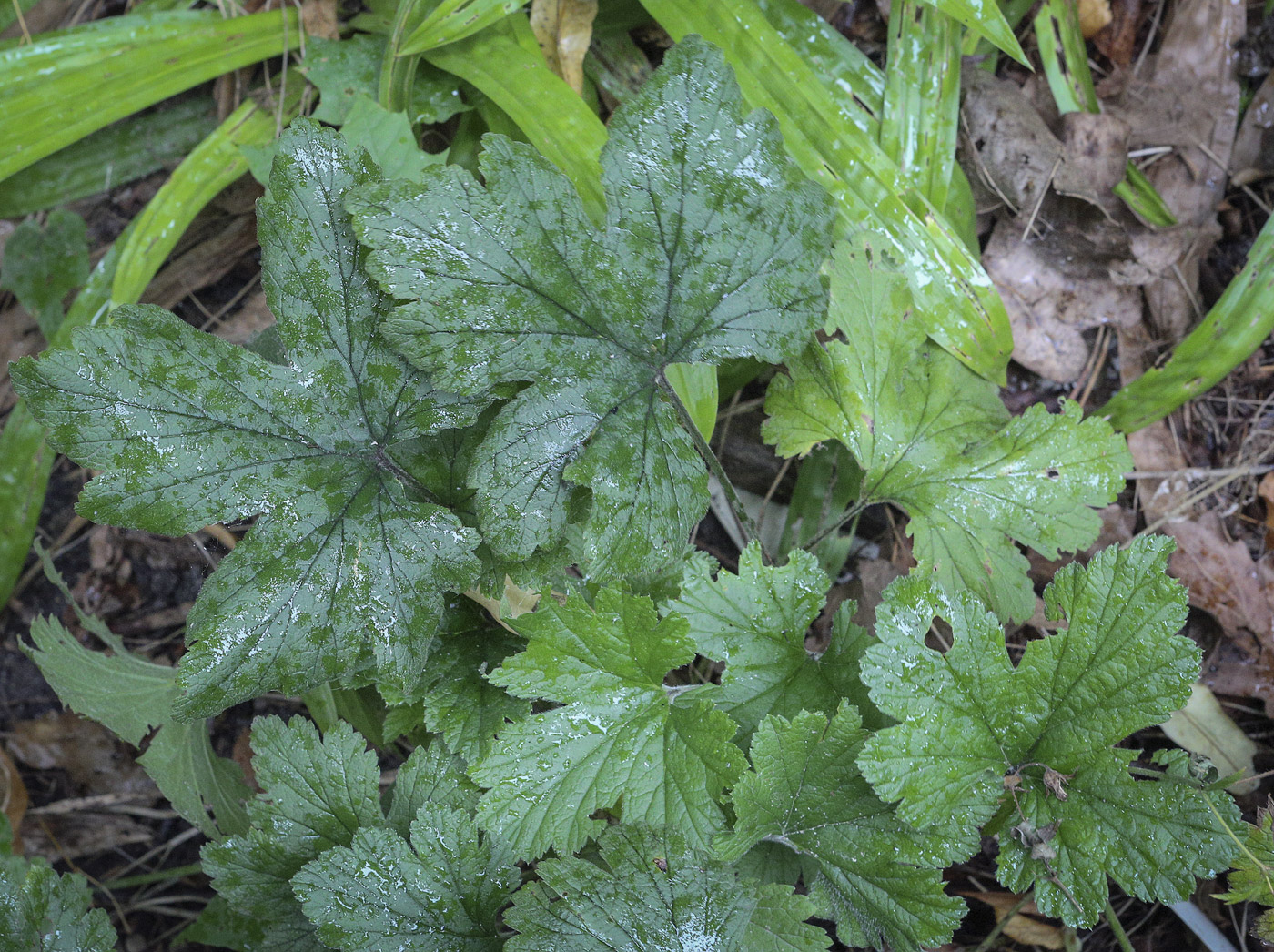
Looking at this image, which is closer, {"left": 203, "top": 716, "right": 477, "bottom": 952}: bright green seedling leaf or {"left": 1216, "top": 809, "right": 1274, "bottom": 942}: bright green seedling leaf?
{"left": 1216, "top": 809, "right": 1274, "bottom": 942}: bright green seedling leaf

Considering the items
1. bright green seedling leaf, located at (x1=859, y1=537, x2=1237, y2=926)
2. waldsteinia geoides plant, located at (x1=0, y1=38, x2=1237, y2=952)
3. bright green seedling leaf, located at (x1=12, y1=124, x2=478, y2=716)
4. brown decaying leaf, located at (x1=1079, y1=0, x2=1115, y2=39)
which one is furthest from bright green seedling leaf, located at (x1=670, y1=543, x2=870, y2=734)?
brown decaying leaf, located at (x1=1079, y1=0, x2=1115, y2=39)

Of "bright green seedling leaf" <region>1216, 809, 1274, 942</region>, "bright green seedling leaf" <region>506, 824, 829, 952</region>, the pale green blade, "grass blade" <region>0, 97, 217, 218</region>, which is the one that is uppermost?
the pale green blade

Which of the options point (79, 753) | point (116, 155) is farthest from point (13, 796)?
point (116, 155)

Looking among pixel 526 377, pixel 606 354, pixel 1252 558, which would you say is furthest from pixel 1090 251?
pixel 526 377

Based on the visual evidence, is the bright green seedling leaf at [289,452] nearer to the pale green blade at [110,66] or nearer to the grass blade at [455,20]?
the grass blade at [455,20]

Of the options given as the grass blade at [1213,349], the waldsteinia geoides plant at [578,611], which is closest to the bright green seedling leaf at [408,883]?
the waldsteinia geoides plant at [578,611]

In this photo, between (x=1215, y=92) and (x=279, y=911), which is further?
(x=1215, y=92)

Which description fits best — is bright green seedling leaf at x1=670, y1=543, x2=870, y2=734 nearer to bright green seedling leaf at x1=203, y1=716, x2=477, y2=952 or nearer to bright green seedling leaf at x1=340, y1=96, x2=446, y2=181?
bright green seedling leaf at x1=203, y1=716, x2=477, y2=952

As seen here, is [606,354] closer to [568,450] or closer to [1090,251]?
[568,450]
